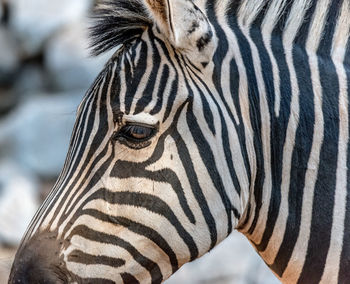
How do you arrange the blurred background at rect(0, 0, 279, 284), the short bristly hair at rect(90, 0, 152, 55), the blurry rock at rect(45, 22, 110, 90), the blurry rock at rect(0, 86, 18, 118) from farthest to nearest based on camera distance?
the blurry rock at rect(0, 86, 18, 118) < the blurry rock at rect(45, 22, 110, 90) < the blurred background at rect(0, 0, 279, 284) < the short bristly hair at rect(90, 0, 152, 55)

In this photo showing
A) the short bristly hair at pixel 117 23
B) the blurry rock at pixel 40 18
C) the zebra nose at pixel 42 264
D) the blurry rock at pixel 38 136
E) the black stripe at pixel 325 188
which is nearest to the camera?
the zebra nose at pixel 42 264

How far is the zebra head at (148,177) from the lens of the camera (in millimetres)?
3205

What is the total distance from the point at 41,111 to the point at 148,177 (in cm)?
1390

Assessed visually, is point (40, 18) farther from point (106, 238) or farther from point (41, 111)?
point (106, 238)

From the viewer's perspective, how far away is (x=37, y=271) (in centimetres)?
319

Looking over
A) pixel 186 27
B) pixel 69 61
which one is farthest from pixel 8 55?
pixel 186 27

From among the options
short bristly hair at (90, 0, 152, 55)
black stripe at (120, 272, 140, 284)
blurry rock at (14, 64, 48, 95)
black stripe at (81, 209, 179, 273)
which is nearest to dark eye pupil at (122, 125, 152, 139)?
black stripe at (81, 209, 179, 273)

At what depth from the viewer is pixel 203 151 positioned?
3.28 m

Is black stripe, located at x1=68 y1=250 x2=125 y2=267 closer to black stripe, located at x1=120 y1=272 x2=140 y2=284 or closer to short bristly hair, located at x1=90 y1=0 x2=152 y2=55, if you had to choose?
black stripe, located at x1=120 y1=272 x2=140 y2=284

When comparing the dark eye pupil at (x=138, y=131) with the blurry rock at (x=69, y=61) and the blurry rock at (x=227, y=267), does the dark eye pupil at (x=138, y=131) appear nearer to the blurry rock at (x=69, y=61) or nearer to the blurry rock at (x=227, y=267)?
the blurry rock at (x=227, y=267)

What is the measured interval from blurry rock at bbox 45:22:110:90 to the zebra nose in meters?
14.6

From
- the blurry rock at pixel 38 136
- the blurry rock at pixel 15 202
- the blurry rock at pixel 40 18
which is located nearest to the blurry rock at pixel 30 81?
the blurry rock at pixel 40 18

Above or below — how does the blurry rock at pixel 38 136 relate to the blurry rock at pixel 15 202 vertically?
above

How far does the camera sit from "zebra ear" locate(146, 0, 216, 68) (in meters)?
3.24
